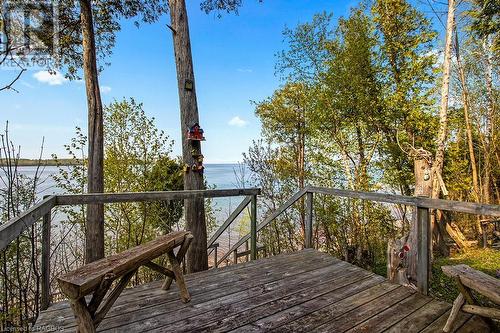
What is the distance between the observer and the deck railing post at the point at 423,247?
8.39ft

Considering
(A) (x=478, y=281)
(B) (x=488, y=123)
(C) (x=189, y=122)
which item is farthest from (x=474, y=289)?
(B) (x=488, y=123)

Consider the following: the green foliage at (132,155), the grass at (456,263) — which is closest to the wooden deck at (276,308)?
the grass at (456,263)

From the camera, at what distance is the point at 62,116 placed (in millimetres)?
7504

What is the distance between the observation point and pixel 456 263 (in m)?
6.40

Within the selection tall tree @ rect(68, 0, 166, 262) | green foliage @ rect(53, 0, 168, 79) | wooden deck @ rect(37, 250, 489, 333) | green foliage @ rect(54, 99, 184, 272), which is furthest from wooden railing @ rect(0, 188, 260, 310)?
green foliage @ rect(54, 99, 184, 272)

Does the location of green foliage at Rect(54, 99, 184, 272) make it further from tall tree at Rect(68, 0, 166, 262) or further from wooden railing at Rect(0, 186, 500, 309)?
wooden railing at Rect(0, 186, 500, 309)

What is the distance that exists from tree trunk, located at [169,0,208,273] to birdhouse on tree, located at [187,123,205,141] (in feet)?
0.22

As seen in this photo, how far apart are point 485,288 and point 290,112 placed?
10.5 m

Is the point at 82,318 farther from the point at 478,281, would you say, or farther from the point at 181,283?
the point at 478,281

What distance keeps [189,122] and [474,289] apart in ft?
11.4

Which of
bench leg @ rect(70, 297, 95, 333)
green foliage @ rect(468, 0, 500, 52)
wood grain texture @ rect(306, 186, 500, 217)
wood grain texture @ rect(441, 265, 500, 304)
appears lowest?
bench leg @ rect(70, 297, 95, 333)

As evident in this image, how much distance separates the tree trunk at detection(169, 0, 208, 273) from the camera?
3893 millimetres

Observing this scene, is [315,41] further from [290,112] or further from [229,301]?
[229,301]

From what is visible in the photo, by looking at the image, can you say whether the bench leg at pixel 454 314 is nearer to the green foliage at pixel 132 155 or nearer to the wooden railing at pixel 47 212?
the wooden railing at pixel 47 212
